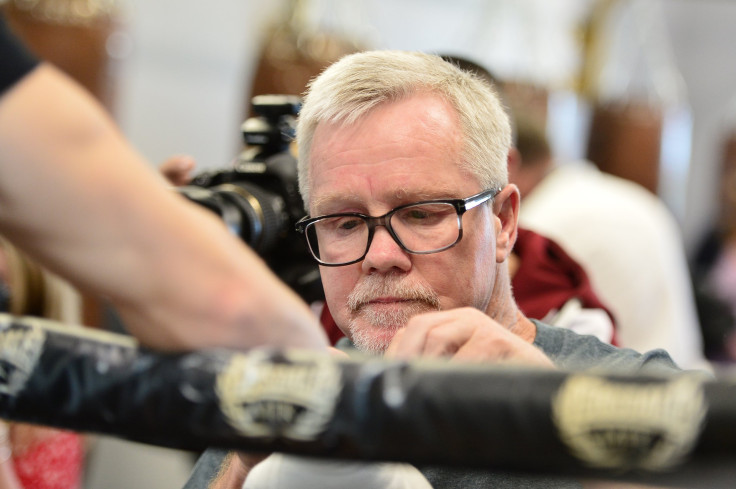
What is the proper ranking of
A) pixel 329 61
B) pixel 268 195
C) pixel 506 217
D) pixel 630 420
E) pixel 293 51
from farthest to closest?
pixel 293 51
pixel 329 61
pixel 268 195
pixel 506 217
pixel 630 420

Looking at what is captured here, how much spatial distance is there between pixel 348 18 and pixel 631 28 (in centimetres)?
149

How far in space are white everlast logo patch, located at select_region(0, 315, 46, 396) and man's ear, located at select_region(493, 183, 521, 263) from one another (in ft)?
1.96

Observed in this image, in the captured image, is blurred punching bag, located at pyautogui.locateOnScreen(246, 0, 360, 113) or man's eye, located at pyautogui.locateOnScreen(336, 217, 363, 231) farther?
blurred punching bag, located at pyautogui.locateOnScreen(246, 0, 360, 113)

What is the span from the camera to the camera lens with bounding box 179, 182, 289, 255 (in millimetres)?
1071

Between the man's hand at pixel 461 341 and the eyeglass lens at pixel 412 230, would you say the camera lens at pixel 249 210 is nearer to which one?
the eyeglass lens at pixel 412 230

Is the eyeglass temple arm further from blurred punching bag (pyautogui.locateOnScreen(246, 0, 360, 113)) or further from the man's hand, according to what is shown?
blurred punching bag (pyautogui.locateOnScreen(246, 0, 360, 113))

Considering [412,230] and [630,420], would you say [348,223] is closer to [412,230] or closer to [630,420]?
[412,230]

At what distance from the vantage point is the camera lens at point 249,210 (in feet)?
3.51

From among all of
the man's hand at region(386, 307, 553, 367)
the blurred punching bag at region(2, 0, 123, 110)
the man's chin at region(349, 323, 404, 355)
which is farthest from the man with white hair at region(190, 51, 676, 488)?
the blurred punching bag at region(2, 0, 123, 110)

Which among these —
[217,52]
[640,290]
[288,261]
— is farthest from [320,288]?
[217,52]

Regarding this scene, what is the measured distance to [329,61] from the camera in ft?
7.05

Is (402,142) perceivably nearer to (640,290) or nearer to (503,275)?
(503,275)

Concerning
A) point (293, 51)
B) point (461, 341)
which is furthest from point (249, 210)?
point (293, 51)

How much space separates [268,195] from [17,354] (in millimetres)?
643
